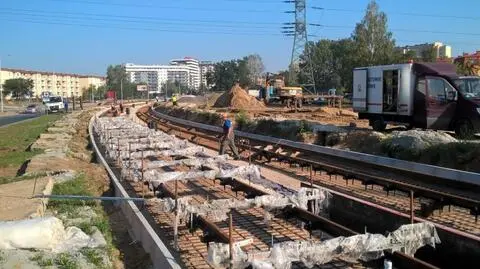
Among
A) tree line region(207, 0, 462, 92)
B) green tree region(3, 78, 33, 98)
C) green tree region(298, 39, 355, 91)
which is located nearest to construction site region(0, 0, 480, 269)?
tree line region(207, 0, 462, 92)

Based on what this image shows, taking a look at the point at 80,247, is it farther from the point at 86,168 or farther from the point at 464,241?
the point at 86,168

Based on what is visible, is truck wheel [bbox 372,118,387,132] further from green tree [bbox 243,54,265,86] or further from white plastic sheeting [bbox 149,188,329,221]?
A: green tree [bbox 243,54,265,86]

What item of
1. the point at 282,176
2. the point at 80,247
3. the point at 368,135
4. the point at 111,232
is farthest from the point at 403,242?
the point at 368,135

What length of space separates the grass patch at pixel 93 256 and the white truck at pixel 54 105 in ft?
217

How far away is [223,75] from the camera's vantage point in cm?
14712

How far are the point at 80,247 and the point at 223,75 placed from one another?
14094 cm

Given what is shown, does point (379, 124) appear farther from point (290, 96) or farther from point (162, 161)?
point (290, 96)

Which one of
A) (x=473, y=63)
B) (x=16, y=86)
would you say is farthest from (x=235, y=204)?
(x=16, y=86)

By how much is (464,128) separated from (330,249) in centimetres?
1345

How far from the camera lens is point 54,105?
2753 inches

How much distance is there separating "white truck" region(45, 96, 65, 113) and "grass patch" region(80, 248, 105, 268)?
66.2 m

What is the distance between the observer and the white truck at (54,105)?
2744 inches

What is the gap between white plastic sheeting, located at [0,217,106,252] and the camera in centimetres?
701

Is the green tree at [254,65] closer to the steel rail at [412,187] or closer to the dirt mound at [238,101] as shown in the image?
the dirt mound at [238,101]
